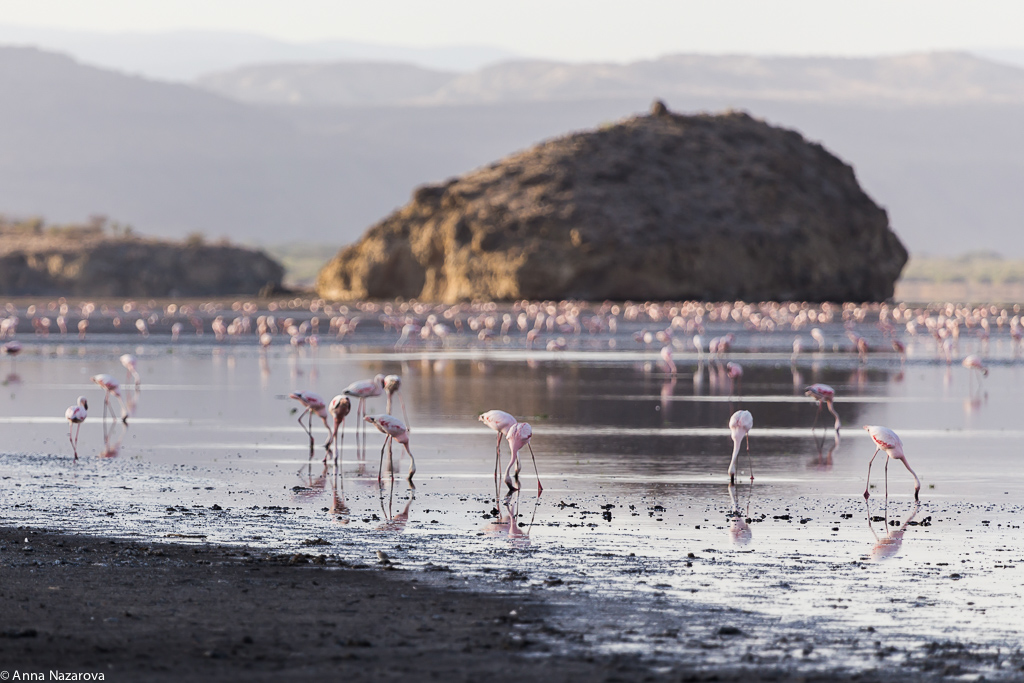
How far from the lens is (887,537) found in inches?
410

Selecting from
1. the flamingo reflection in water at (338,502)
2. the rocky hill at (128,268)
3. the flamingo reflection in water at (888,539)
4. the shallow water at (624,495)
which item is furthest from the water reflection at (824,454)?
the rocky hill at (128,268)

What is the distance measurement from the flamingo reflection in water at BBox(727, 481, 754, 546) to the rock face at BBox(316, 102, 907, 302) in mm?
55943

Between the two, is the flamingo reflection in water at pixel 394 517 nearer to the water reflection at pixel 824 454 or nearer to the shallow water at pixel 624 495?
the shallow water at pixel 624 495

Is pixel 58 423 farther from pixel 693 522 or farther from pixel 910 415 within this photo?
pixel 910 415

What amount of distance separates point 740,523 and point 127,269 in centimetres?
7724

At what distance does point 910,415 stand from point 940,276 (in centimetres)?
14488

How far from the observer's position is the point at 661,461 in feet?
48.3

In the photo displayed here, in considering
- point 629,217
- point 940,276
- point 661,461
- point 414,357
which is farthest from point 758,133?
point 940,276

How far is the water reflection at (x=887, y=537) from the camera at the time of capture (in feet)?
32.0

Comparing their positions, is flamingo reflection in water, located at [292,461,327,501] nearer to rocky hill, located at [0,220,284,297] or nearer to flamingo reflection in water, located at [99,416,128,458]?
flamingo reflection in water, located at [99,416,128,458]

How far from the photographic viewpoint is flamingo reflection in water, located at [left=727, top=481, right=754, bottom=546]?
10234 millimetres

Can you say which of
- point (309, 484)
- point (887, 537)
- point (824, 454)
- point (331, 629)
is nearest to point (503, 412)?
point (309, 484)

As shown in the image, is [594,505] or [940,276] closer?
[594,505]

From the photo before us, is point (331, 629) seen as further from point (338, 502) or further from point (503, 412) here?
point (503, 412)
